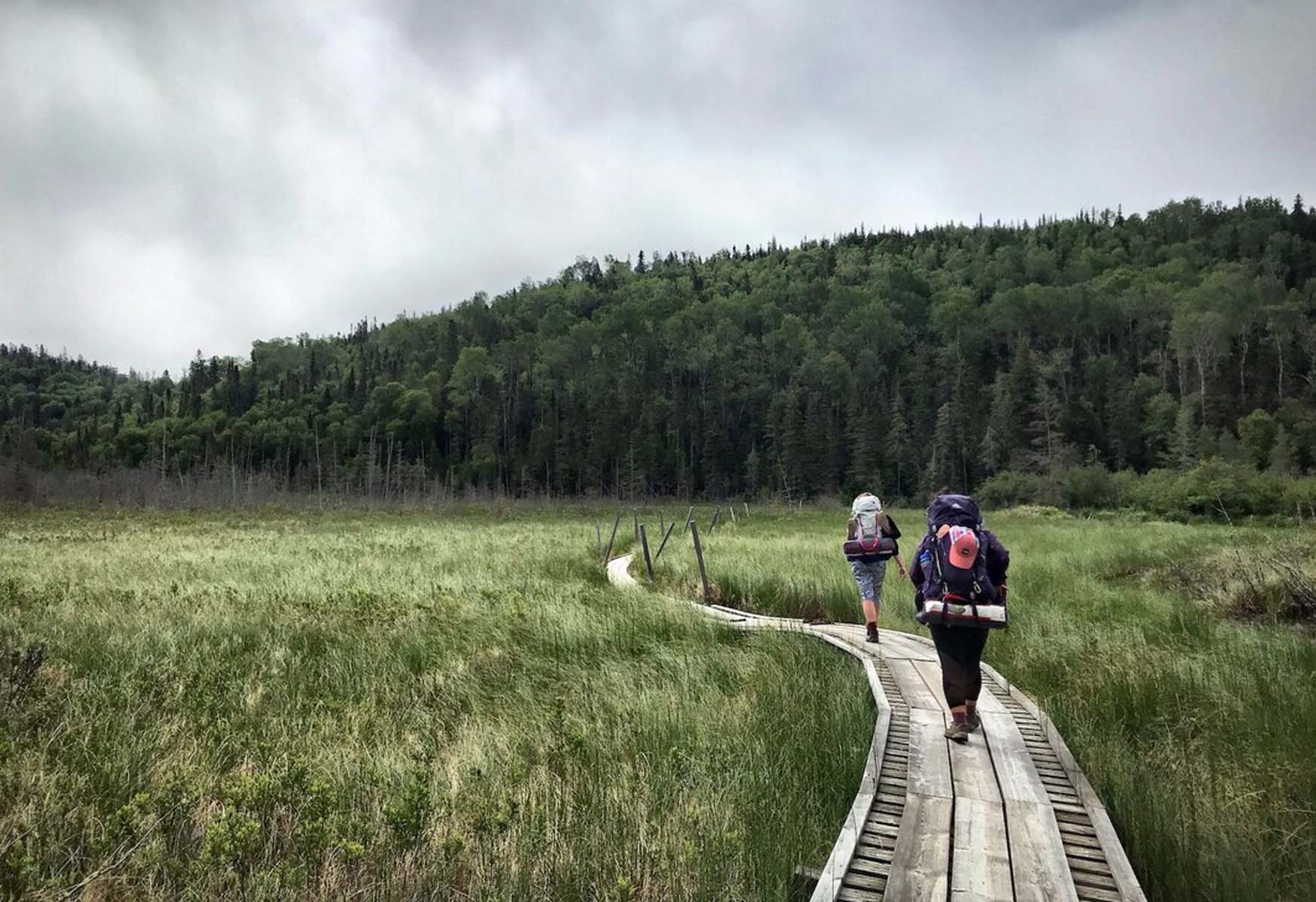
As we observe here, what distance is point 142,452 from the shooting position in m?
98.4

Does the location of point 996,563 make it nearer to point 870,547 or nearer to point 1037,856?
point 1037,856

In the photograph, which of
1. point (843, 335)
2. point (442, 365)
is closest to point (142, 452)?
point (442, 365)

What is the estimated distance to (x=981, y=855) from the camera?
3.28 metres

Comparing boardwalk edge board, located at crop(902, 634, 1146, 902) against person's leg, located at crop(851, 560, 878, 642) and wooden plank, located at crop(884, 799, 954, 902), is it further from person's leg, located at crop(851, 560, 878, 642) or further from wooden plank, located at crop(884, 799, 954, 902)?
person's leg, located at crop(851, 560, 878, 642)

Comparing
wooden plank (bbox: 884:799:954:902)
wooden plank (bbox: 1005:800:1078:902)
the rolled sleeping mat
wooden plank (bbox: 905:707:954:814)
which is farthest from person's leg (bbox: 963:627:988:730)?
wooden plank (bbox: 884:799:954:902)

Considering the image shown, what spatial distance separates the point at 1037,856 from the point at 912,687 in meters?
2.72

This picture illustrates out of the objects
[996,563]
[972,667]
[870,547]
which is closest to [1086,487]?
[870,547]

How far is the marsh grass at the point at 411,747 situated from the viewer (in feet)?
11.1

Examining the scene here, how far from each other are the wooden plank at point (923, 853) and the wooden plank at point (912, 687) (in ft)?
5.60

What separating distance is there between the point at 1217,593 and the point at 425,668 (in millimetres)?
11094

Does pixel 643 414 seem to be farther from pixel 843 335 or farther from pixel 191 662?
pixel 191 662

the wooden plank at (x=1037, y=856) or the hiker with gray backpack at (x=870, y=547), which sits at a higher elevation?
the hiker with gray backpack at (x=870, y=547)

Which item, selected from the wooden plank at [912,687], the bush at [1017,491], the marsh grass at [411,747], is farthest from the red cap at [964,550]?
the bush at [1017,491]

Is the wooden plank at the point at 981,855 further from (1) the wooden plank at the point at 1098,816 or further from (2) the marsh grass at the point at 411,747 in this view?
(2) the marsh grass at the point at 411,747
